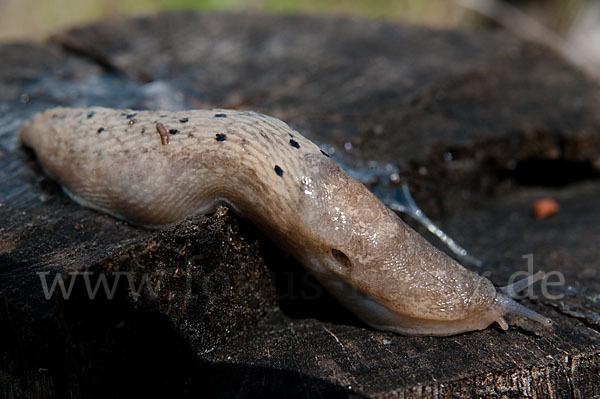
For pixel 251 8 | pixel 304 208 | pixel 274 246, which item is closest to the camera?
pixel 304 208

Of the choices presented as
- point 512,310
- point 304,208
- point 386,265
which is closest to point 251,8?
point 304,208

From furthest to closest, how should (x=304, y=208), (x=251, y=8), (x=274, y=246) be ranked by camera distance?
(x=251, y=8), (x=274, y=246), (x=304, y=208)

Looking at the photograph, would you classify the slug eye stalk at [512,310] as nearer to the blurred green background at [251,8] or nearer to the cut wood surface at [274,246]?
the cut wood surface at [274,246]

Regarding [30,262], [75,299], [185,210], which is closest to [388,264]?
[185,210]

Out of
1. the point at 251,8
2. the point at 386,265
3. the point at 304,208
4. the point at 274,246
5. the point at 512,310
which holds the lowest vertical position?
the point at 274,246

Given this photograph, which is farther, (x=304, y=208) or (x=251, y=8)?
(x=251, y=8)

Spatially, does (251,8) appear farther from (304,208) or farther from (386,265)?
(386,265)

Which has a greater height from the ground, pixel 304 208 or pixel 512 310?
pixel 512 310

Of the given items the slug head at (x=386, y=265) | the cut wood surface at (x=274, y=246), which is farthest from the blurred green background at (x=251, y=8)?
the slug head at (x=386, y=265)

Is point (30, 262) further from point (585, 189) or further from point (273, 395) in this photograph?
point (585, 189)

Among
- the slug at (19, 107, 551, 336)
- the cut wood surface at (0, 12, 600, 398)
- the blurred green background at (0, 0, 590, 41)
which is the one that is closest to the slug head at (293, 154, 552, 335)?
the slug at (19, 107, 551, 336)
